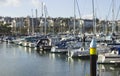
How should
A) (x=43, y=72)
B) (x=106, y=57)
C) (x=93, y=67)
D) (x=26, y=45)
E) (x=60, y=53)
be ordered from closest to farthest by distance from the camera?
(x=93, y=67) < (x=43, y=72) < (x=106, y=57) < (x=60, y=53) < (x=26, y=45)

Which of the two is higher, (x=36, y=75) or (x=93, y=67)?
(x=93, y=67)

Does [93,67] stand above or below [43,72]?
above

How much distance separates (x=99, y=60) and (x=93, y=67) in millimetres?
24556

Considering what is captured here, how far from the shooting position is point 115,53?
3359 cm

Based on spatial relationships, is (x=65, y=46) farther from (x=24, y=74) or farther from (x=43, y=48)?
(x=24, y=74)

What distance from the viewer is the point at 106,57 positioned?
33.3 meters

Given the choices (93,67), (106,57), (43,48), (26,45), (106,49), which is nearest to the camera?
(93,67)

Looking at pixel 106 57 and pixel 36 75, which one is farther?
pixel 106 57

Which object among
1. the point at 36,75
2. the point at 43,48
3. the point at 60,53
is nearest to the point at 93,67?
the point at 36,75

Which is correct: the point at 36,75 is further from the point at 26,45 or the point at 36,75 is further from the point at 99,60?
the point at 26,45

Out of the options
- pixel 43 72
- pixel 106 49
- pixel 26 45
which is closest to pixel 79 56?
pixel 106 49

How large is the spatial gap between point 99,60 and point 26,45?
39.5 metres

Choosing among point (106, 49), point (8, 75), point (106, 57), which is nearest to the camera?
point (8, 75)

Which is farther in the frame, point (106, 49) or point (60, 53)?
point (60, 53)
